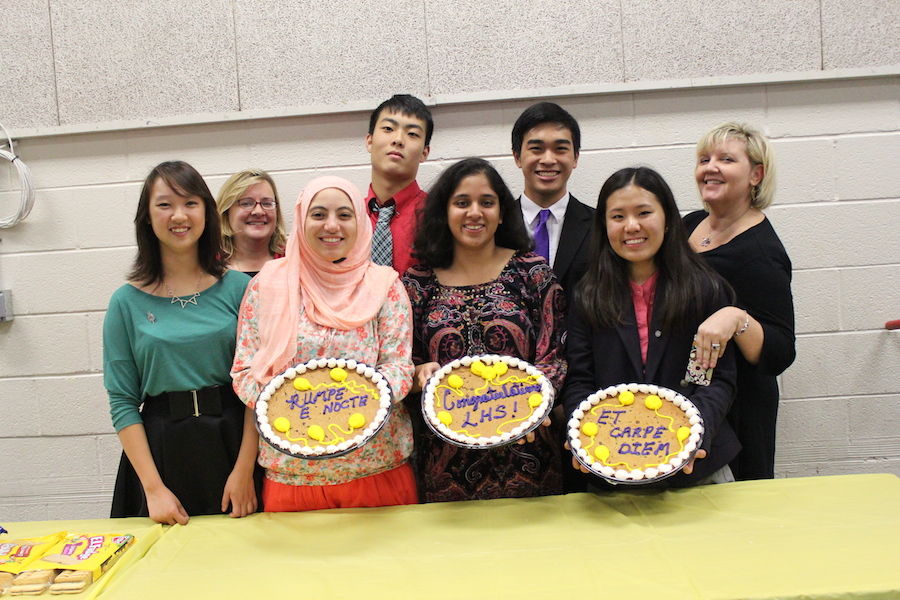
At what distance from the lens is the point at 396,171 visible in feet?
7.80

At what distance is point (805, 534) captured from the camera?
139 centimetres

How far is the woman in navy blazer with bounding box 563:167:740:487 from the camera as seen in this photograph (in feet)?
5.64

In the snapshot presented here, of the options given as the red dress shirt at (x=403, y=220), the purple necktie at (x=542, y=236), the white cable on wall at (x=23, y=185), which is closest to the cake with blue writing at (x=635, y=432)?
the purple necktie at (x=542, y=236)

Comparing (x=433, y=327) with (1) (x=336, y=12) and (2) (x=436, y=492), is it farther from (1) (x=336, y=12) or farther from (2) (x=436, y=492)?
(1) (x=336, y=12)

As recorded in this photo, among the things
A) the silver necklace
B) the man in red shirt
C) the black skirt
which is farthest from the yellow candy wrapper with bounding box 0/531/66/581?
the man in red shirt

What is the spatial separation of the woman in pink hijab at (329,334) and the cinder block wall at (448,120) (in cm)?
98

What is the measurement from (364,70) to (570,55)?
2.97 feet

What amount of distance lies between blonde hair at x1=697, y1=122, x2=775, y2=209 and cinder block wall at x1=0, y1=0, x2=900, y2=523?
54 cm

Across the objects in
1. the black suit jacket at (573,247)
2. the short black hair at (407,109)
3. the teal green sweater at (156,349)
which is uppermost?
the short black hair at (407,109)

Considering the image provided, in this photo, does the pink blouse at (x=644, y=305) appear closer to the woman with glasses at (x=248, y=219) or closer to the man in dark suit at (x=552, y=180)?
the man in dark suit at (x=552, y=180)

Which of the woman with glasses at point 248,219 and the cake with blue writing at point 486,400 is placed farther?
the woman with glasses at point 248,219

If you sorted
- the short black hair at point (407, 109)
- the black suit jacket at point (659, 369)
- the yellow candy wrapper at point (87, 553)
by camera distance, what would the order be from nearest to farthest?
1. the yellow candy wrapper at point (87, 553)
2. the black suit jacket at point (659, 369)
3. the short black hair at point (407, 109)

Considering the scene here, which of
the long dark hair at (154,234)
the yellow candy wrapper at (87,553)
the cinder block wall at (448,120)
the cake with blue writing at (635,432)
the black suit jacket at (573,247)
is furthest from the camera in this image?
the cinder block wall at (448,120)

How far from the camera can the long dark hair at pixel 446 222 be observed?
1967 mm
